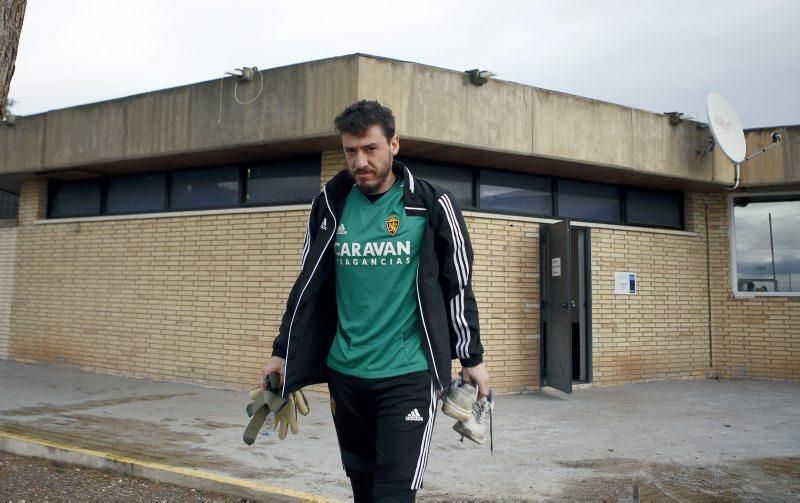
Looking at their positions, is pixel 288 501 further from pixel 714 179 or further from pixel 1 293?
pixel 1 293

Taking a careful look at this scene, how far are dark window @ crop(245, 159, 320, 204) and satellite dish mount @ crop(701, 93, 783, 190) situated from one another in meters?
5.88

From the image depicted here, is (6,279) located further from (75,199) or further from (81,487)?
(81,487)

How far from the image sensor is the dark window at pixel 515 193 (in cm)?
949

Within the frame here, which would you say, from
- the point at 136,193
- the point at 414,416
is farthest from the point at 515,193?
the point at 414,416

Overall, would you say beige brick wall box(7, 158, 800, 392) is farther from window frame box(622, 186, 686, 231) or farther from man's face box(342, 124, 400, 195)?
man's face box(342, 124, 400, 195)

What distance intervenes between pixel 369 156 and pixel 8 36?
103 inches

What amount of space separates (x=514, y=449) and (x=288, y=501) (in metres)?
2.37

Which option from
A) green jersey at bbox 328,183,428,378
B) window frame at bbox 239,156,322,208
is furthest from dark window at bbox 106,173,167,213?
green jersey at bbox 328,183,428,378

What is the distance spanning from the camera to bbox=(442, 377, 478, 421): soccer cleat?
2.62 metres

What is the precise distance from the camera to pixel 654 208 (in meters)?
11.1

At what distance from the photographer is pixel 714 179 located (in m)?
10.6

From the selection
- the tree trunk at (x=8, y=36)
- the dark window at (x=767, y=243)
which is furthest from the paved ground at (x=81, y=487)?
the dark window at (x=767, y=243)

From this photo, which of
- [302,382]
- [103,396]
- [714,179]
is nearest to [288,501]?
[302,382]

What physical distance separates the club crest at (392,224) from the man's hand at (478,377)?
2.00ft
